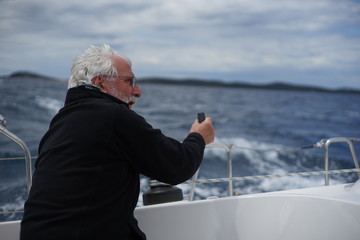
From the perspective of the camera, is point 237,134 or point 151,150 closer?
point 151,150

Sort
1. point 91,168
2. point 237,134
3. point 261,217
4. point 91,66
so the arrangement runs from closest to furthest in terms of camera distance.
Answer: point 91,168
point 91,66
point 261,217
point 237,134

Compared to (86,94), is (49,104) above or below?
below

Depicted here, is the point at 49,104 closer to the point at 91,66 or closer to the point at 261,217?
the point at 261,217

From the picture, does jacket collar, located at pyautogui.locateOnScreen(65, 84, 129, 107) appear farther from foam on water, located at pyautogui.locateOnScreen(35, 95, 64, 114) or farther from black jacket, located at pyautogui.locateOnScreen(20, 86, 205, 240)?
foam on water, located at pyautogui.locateOnScreen(35, 95, 64, 114)

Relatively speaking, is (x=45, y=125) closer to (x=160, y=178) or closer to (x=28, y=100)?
(x=28, y=100)

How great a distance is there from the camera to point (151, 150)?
104cm

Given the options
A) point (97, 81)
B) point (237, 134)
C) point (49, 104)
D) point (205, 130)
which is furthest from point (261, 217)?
point (237, 134)

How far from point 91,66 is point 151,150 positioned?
0.94ft

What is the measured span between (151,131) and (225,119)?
12.4 m

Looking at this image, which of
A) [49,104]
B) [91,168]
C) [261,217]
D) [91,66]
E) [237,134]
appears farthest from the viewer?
[237,134]

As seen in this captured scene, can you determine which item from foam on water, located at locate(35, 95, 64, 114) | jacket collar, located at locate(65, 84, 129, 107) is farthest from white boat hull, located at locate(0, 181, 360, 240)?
foam on water, located at locate(35, 95, 64, 114)

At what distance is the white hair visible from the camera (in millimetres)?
1113

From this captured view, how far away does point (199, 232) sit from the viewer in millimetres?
1577

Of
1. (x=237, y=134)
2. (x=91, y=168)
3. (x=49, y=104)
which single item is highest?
(x=91, y=168)
